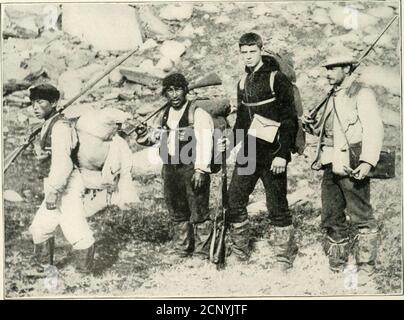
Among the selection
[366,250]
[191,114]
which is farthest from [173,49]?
[366,250]

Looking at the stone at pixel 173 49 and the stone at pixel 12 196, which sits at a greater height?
the stone at pixel 173 49

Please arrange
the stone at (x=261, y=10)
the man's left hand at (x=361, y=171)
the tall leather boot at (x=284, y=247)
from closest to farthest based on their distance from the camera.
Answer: the man's left hand at (x=361, y=171), the tall leather boot at (x=284, y=247), the stone at (x=261, y=10)

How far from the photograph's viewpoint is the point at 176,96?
24.0 feet

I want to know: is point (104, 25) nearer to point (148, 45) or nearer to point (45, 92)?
point (148, 45)

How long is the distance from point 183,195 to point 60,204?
1.31 m

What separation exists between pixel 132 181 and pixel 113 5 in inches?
75.3

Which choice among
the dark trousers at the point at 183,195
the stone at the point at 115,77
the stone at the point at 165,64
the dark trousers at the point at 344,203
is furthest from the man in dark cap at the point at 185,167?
the dark trousers at the point at 344,203

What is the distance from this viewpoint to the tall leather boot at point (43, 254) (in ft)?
24.1

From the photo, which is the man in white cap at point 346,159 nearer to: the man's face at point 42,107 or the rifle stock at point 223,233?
the rifle stock at point 223,233

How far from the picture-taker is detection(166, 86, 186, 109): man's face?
24.0 ft

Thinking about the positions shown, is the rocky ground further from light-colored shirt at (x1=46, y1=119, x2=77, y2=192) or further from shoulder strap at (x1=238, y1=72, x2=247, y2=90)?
light-colored shirt at (x1=46, y1=119, x2=77, y2=192)

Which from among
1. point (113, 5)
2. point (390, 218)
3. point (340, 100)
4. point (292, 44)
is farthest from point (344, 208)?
point (113, 5)

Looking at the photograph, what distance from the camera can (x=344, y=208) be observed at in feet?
23.7

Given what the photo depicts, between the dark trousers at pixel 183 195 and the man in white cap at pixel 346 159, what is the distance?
4.07 ft
